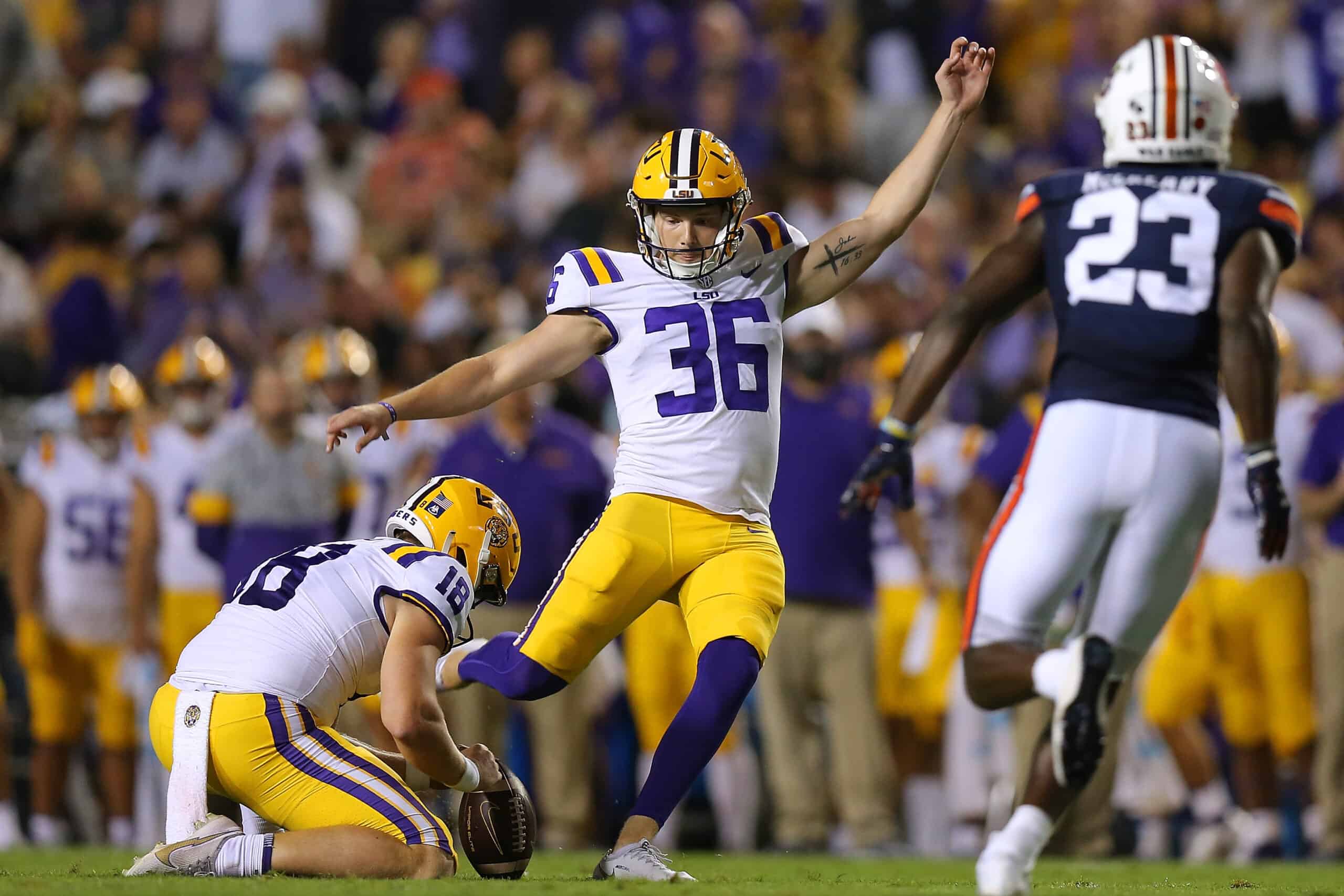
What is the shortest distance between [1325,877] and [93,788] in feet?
20.3

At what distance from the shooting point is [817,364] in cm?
885

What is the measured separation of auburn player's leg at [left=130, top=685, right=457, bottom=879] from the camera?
484 centimetres

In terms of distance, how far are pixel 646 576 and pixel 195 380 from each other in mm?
4876

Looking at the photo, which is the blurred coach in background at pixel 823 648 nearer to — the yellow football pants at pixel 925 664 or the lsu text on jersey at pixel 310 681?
the yellow football pants at pixel 925 664

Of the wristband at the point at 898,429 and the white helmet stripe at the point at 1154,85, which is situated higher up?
the white helmet stripe at the point at 1154,85

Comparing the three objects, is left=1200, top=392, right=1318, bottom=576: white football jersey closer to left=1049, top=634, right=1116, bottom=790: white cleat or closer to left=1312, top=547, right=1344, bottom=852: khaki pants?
left=1312, top=547, right=1344, bottom=852: khaki pants

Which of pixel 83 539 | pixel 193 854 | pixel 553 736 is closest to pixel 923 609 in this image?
pixel 553 736

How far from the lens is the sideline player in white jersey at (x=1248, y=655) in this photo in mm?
8461

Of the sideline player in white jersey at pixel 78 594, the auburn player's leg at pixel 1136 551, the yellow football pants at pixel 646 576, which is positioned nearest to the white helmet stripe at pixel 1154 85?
the auburn player's leg at pixel 1136 551

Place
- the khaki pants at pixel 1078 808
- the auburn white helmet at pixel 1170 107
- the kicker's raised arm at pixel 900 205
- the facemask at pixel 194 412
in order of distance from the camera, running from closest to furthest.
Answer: the auburn white helmet at pixel 1170 107
the kicker's raised arm at pixel 900 205
the khaki pants at pixel 1078 808
the facemask at pixel 194 412

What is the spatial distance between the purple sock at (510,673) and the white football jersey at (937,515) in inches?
160

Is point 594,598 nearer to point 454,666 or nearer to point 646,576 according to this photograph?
point 646,576

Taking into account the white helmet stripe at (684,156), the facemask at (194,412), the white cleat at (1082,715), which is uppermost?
the white helmet stripe at (684,156)

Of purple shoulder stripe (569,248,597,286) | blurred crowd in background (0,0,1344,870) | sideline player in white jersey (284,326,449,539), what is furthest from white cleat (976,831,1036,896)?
sideline player in white jersey (284,326,449,539)
